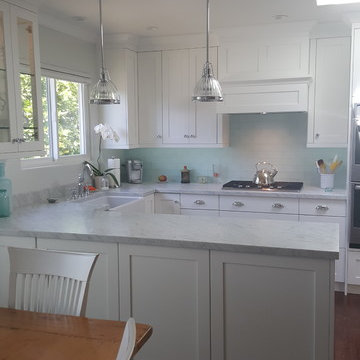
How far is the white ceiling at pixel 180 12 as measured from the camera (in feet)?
11.2

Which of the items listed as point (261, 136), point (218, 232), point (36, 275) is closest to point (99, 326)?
point (36, 275)

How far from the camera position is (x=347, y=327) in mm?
3344

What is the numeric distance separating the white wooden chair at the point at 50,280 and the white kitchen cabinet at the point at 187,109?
2912 millimetres

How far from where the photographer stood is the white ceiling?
343 centimetres

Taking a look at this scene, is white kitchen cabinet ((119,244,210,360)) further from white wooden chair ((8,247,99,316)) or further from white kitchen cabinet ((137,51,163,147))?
white kitchen cabinet ((137,51,163,147))

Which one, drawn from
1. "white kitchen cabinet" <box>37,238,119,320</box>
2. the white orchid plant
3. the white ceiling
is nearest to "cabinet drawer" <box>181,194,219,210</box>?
the white orchid plant

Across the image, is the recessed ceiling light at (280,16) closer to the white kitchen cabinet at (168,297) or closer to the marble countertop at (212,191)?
the marble countertop at (212,191)

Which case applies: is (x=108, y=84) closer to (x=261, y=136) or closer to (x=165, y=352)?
(x=165, y=352)

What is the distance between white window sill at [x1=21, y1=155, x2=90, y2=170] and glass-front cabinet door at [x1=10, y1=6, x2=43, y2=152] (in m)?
0.53

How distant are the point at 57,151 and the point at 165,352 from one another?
232cm

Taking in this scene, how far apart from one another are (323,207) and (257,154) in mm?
1021

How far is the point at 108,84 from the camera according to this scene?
2709 millimetres

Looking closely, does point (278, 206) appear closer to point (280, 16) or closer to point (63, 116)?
point (280, 16)

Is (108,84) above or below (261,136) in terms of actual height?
above
